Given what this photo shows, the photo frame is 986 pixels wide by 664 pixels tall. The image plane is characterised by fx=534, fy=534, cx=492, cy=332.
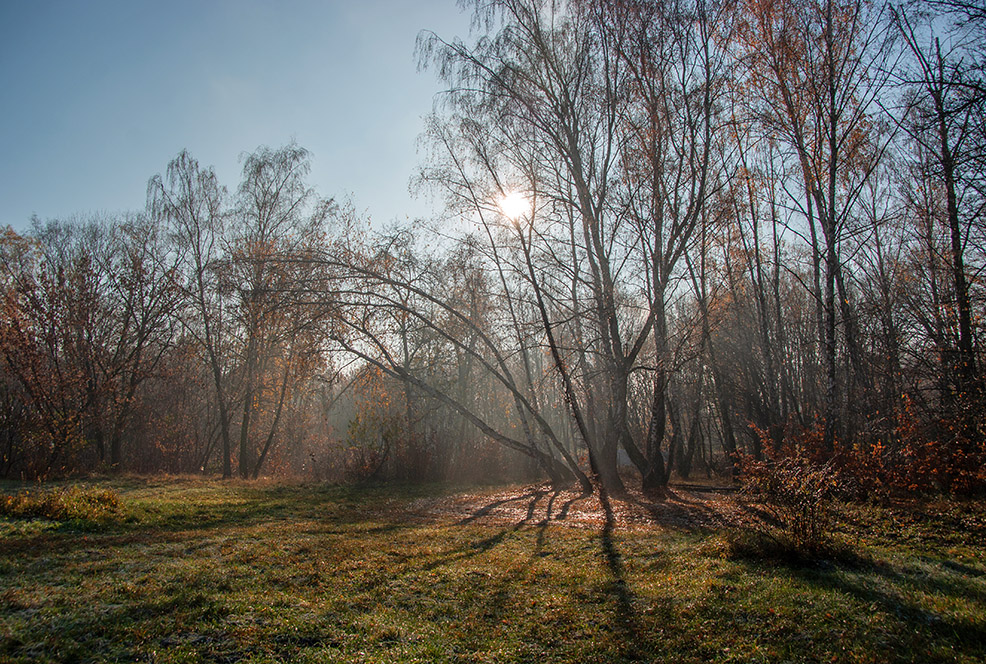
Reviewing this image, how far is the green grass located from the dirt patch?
3.74 ft

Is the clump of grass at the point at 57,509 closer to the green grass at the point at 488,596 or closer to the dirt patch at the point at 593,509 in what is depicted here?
the green grass at the point at 488,596

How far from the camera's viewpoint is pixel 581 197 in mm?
11242

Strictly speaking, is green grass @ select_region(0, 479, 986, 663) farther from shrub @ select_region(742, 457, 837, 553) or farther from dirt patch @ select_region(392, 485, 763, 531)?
dirt patch @ select_region(392, 485, 763, 531)

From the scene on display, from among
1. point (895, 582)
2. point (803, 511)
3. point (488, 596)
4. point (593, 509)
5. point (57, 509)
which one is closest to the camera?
point (895, 582)

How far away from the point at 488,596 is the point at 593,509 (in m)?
5.88

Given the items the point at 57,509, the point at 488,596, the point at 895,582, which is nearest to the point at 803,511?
the point at 895,582

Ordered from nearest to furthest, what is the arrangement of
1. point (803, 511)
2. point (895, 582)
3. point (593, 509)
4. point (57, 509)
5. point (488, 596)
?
point (895, 582), point (488, 596), point (803, 511), point (57, 509), point (593, 509)

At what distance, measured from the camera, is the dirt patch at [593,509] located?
7.88 m

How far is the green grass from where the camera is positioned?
10.4 feet

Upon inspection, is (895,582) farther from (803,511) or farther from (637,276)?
(637,276)

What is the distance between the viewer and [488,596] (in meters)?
4.37

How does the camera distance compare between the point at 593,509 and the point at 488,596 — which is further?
the point at 593,509

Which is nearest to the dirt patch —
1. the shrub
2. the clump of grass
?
the shrub

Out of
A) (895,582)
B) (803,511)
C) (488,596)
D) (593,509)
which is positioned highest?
(803,511)
